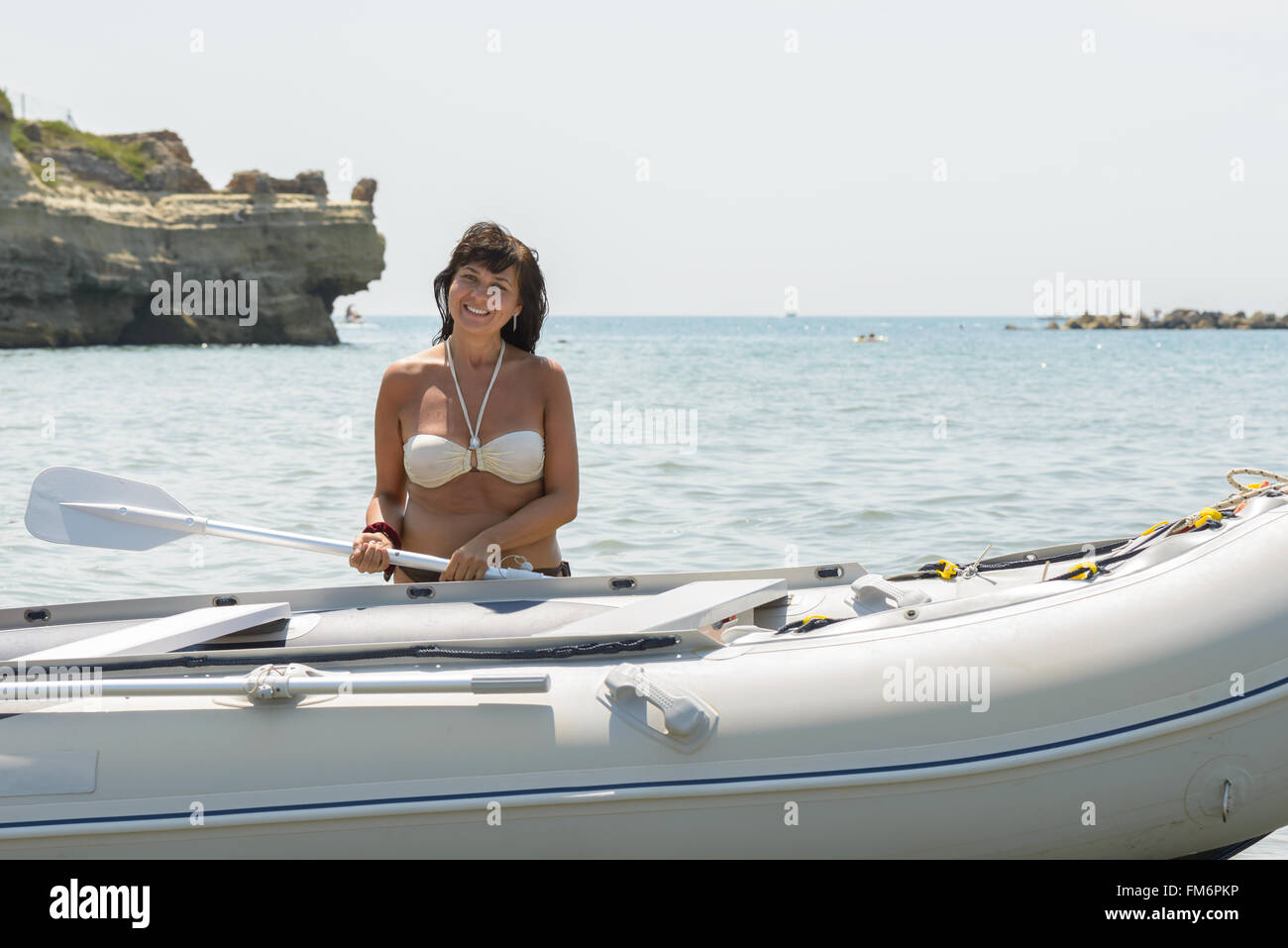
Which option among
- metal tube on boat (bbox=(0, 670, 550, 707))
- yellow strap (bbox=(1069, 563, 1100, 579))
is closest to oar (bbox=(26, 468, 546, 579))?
metal tube on boat (bbox=(0, 670, 550, 707))

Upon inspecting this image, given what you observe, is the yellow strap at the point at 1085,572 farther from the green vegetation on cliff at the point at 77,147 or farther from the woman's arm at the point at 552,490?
the green vegetation on cliff at the point at 77,147

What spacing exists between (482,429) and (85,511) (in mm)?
1233

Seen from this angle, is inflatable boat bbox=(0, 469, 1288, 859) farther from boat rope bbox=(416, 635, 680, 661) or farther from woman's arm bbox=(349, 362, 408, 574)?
woman's arm bbox=(349, 362, 408, 574)

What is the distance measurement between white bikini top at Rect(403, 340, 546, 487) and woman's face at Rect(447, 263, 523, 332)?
7.8 inches

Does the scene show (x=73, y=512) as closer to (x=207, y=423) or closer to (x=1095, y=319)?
(x=207, y=423)

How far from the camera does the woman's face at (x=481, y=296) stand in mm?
3424

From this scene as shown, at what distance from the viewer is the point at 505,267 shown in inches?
135

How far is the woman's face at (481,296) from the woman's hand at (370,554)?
638 mm

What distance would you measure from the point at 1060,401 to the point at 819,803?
1658 cm

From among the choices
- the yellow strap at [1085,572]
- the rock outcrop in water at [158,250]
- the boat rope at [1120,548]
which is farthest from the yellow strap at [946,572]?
the rock outcrop in water at [158,250]

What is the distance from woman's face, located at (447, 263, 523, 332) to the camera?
3.42 meters

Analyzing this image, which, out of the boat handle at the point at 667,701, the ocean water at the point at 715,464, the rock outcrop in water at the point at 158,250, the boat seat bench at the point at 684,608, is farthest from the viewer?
the rock outcrop in water at the point at 158,250

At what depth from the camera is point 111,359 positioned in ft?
89.4
